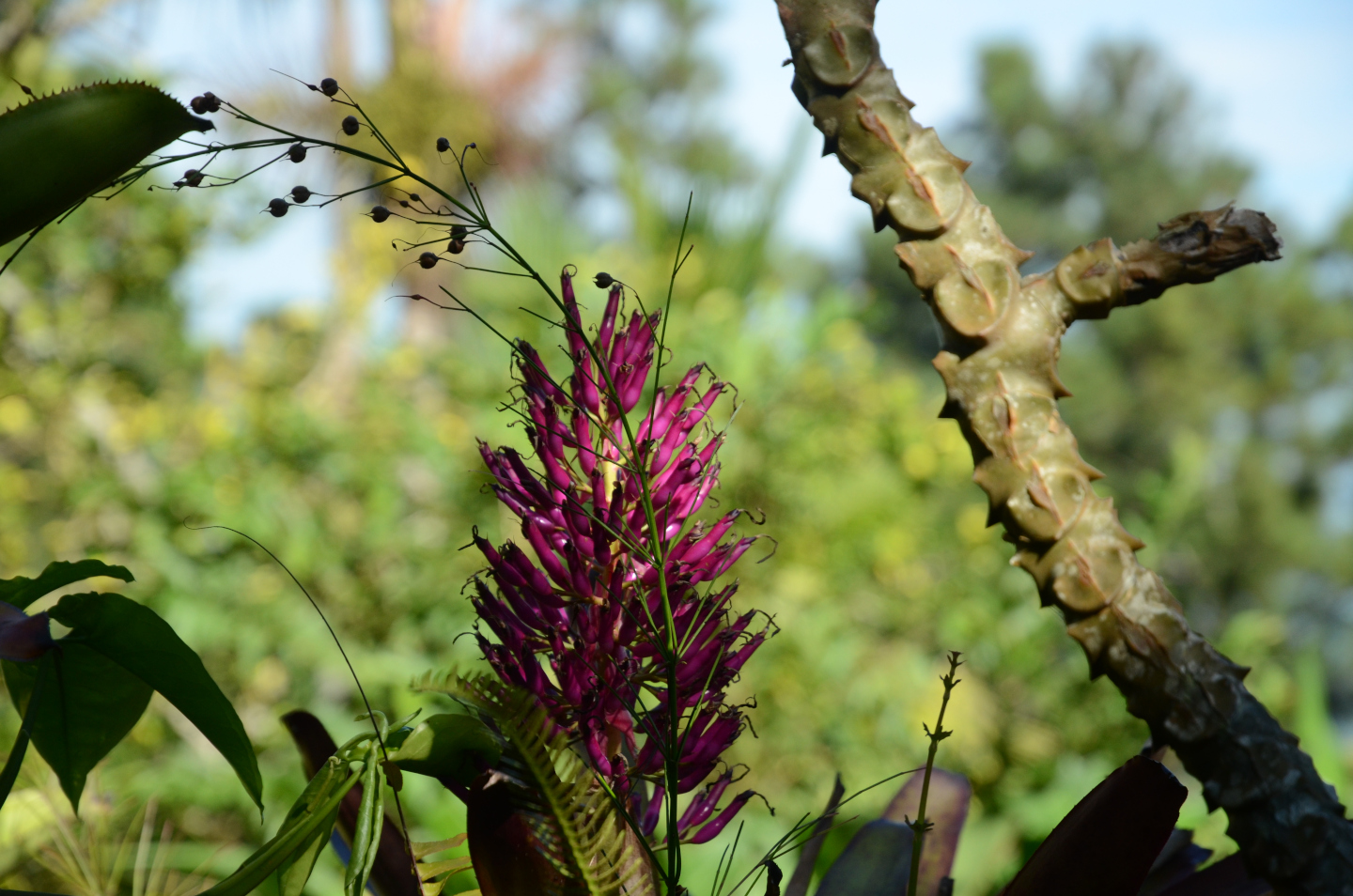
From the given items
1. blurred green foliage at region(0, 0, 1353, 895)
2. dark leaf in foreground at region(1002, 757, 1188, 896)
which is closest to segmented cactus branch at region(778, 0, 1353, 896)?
dark leaf in foreground at region(1002, 757, 1188, 896)

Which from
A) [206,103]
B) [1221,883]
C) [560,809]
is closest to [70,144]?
[206,103]

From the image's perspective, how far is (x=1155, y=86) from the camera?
42.1 ft

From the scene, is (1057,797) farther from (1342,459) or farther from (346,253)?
(1342,459)

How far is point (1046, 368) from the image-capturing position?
410 mm

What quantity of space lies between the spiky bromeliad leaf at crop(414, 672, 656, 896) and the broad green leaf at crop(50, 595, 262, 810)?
0.36 feet

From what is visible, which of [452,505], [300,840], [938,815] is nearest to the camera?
[300,840]

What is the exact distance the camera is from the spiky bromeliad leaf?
13.2 inches

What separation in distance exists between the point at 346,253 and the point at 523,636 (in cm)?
253

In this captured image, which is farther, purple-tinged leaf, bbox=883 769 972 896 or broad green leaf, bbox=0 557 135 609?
purple-tinged leaf, bbox=883 769 972 896

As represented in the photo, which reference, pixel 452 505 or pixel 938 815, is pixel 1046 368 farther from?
pixel 452 505

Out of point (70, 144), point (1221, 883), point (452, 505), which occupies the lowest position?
point (1221, 883)

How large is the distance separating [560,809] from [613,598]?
0.30 feet

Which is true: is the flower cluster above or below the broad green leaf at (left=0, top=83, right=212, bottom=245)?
below

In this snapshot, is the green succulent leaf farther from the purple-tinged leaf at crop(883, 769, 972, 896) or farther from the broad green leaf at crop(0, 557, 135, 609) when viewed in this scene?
the purple-tinged leaf at crop(883, 769, 972, 896)
